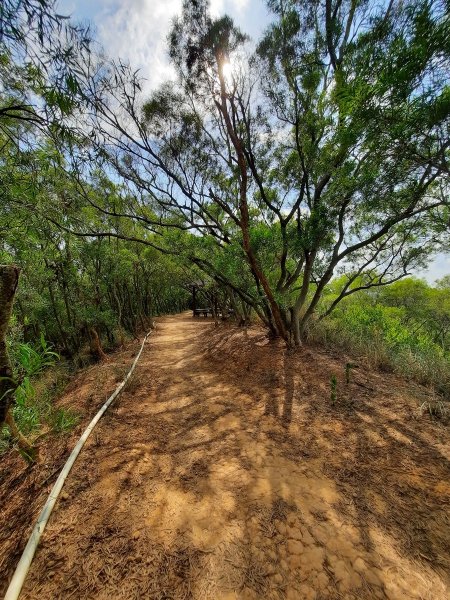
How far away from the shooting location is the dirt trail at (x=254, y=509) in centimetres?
157

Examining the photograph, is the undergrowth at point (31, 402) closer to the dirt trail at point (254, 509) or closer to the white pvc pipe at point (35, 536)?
the dirt trail at point (254, 509)

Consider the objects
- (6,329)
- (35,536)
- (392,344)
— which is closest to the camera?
(35,536)

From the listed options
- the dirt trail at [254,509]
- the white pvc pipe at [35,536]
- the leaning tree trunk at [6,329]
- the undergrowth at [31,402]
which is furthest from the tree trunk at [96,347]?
the leaning tree trunk at [6,329]

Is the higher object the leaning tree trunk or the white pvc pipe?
the leaning tree trunk

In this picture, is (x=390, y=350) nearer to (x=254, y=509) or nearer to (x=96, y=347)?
(x=254, y=509)

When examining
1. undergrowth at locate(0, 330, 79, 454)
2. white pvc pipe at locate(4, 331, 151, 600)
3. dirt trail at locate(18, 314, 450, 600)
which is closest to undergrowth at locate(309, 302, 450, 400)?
dirt trail at locate(18, 314, 450, 600)

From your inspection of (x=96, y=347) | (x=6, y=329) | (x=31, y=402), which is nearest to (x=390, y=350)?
(x=6, y=329)

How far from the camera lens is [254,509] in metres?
2.09

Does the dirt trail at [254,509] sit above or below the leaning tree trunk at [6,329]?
below

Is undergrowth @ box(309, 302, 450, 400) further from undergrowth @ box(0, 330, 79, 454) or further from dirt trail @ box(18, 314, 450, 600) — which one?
undergrowth @ box(0, 330, 79, 454)

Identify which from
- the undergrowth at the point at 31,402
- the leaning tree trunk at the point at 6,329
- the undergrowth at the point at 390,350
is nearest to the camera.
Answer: the leaning tree trunk at the point at 6,329

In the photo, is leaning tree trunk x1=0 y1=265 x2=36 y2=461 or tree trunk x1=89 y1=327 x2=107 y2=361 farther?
tree trunk x1=89 y1=327 x2=107 y2=361

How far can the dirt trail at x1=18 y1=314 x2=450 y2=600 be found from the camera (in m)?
1.57

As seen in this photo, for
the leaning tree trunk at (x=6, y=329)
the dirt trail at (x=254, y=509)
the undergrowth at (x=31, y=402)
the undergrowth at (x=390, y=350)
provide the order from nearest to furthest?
1. the dirt trail at (x=254, y=509)
2. the leaning tree trunk at (x=6, y=329)
3. the undergrowth at (x=31, y=402)
4. the undergrowth at (x=390, y=350)
